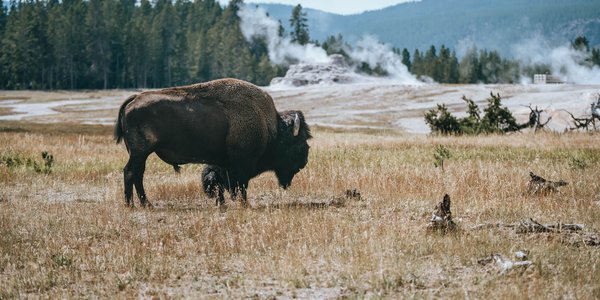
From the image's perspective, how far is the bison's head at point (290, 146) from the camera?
1034 centimetres

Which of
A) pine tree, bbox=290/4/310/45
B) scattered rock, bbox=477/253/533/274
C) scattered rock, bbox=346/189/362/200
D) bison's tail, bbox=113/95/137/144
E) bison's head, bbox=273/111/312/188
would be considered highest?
pine tree, bbox=290/4/310/45

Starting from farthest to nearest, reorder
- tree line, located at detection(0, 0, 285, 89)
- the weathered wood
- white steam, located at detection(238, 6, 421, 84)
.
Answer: white steam, located at detection(238, 6, 421, 84) < tree line, located at detection(0, 0, 285, 89) < the weathered wood

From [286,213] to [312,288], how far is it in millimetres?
2848

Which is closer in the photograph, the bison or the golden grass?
the golden grass

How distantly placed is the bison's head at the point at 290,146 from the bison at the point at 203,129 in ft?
0.13

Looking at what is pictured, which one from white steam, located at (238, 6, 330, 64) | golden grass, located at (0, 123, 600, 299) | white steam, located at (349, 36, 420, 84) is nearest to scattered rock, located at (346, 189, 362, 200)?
golden grass, located at (0, 123, 600, 299)

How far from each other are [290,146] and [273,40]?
144 m

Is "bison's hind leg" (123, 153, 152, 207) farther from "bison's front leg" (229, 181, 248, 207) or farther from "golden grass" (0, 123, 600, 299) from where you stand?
"bison's front leg" (229, 181, 248, 207)

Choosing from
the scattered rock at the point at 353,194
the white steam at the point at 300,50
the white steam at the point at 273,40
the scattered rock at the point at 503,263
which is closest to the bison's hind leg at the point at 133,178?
the scattered rock at the point at 353,194

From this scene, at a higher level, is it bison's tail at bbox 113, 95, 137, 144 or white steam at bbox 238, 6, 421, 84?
white steam at bbox 238, 6, 421, 84

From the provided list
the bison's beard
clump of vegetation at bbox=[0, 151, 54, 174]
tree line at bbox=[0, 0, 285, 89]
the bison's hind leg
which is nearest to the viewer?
the bison's hind leg

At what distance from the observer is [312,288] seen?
207 inches

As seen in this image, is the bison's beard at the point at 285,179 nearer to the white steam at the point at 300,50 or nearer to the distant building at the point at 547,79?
the distant building at the point at 547,79

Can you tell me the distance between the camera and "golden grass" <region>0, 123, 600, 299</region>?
17.2 feet
